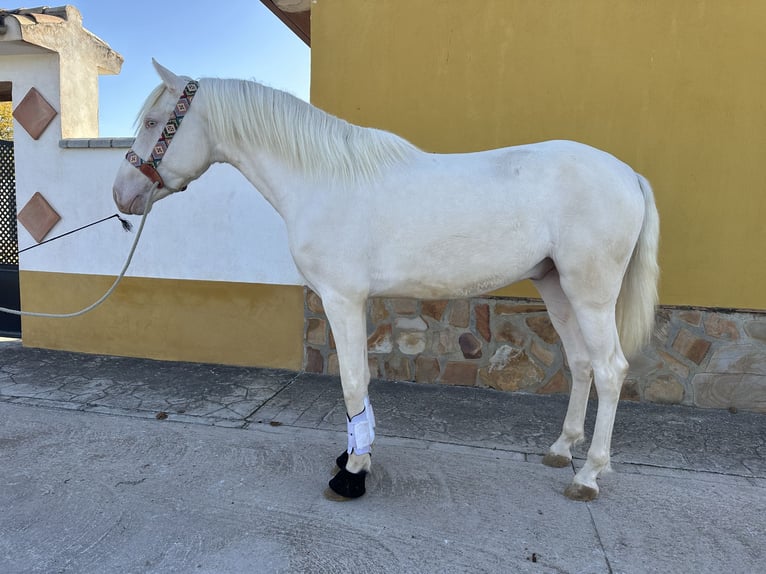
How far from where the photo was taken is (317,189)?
2.04 meters

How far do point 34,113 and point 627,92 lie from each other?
517 cm

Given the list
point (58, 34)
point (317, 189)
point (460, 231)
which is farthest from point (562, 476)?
point (58, 34)

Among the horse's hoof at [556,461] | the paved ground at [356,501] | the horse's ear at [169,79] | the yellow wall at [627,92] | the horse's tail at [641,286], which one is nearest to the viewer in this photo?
the paved ground at [356,501]

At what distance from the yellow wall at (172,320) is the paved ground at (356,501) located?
68 cm

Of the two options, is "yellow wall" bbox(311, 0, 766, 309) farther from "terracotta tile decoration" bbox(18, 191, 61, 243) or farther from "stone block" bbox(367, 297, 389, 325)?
"terracotta tile decoration" bbox(18, 191, 61, 243)

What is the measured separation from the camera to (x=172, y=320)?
4.16 m

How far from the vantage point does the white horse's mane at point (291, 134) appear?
6.69 ft

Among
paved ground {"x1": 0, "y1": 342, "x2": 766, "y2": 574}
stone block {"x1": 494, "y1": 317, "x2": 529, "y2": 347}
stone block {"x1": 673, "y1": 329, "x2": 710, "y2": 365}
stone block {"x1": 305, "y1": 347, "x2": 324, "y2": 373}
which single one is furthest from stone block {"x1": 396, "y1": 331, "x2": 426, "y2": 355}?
stone block {"x1": 673, "y1": 329, "x2": 710, "y2": 365}

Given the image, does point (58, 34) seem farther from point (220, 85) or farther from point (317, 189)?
point (317, 189)

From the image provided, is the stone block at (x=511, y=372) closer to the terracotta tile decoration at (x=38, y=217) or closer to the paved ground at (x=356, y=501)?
the paved ground at (x=356, y=501)

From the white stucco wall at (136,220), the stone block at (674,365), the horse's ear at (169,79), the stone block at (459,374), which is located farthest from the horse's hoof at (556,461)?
the horse's ear at (169,79)

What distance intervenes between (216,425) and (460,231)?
6.45 ft

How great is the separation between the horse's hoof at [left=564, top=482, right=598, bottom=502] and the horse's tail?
2.45 feet

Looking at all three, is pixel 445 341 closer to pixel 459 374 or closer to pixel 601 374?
pixel 459 374
